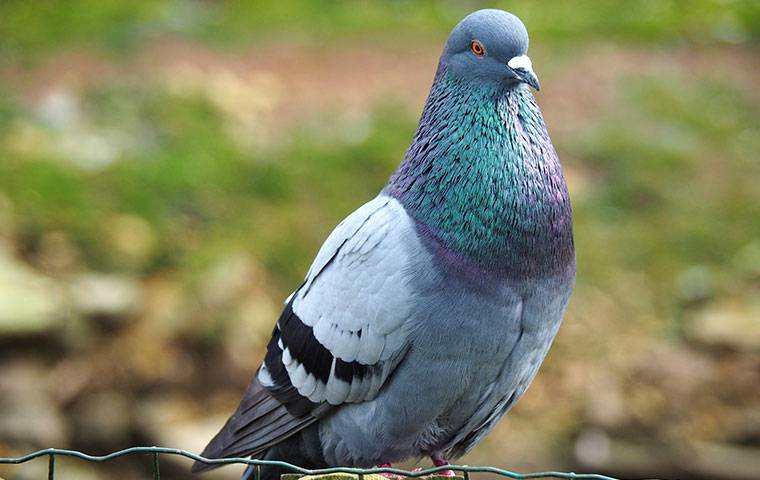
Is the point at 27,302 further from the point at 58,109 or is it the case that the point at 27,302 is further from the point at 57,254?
the point at 58,109

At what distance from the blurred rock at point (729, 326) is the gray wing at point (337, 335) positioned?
440 centimetres

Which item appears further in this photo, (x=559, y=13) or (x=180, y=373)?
(x=559, y=13)

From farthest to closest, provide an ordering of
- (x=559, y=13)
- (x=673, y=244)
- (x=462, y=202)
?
(x=559, y=13)
(x=673, y=244)
(x=462, y=202)

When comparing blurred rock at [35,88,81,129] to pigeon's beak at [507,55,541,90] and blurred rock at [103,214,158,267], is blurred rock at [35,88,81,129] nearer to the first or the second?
blurred rock at [103,214,158,267]

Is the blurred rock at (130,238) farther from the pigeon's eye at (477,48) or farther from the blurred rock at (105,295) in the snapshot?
the pigeon's eye at (477,48)

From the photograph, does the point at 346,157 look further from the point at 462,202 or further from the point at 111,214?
the point at 462,202

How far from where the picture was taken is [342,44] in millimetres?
11469

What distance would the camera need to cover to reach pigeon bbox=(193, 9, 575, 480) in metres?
4.05

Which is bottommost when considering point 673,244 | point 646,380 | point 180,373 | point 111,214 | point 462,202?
point 462,202

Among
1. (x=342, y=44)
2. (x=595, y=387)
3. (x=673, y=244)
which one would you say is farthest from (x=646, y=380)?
(x=342, y=44)

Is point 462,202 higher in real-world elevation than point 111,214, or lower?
lower

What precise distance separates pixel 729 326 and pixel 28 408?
186 inches

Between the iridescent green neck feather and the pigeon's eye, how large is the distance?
0.35 ft

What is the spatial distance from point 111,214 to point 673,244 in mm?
4158
